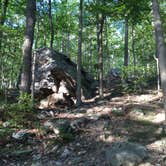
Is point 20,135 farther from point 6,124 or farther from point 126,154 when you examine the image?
point 126,154

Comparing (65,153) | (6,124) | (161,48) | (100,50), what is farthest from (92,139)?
(100,50)

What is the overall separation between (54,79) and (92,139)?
657cm

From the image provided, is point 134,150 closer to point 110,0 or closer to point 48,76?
point 48,76

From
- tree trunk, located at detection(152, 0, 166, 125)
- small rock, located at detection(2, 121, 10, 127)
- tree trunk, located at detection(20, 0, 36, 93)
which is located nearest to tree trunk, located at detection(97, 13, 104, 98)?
tree trunk, located at detection(20, 0, 36, 93)

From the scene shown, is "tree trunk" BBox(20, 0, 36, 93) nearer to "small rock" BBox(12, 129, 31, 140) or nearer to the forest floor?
the forest floor

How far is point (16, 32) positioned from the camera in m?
14.9

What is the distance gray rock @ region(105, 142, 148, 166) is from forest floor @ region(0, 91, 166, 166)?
213 mm

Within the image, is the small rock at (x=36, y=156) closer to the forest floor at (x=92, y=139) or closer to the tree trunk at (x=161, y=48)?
the forest floor at (x=92, y=139)

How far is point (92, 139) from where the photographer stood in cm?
973

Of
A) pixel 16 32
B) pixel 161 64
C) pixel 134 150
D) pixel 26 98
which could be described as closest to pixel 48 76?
pixel 16 32

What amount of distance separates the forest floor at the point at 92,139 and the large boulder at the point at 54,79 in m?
2.76

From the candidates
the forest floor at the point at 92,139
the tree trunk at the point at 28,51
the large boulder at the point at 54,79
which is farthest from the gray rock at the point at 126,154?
the large boulder at the point at 54,79

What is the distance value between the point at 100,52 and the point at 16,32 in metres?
4.75

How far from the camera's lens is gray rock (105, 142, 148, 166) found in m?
7.93
